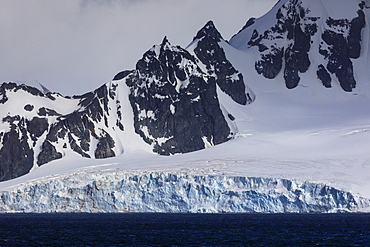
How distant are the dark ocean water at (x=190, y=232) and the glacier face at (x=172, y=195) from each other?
4.22 metres

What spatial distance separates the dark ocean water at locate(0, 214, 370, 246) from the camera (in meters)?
84.4

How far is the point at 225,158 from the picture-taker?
505 feet

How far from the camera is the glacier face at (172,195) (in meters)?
123

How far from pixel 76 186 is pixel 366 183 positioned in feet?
172

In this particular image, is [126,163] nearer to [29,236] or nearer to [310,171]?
[310,171]

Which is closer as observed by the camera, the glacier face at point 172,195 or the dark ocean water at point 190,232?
the dark ocean water at point 190,232

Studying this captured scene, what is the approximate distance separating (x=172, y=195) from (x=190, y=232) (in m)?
36.3

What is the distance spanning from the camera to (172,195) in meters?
133

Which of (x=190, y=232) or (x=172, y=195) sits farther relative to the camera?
(x=172, y=195)

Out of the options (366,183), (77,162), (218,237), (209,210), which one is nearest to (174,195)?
(209,210)

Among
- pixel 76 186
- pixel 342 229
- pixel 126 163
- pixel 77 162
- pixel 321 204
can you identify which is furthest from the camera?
pixel 77 162

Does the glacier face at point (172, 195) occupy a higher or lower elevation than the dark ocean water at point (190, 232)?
higher

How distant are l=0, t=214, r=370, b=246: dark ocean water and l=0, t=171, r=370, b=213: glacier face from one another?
4.22 m

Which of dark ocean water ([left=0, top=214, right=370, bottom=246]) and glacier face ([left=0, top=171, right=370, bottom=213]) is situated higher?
glacier face ([left=0, top=171, right=370, bottom=213])
